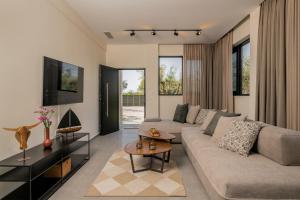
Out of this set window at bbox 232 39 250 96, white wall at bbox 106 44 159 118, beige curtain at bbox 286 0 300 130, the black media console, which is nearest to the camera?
the black media console

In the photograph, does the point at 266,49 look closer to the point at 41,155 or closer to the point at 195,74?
the point at 195,74

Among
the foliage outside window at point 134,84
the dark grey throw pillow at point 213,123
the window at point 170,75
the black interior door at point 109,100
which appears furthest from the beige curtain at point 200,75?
the foliage outside window at point 134,84

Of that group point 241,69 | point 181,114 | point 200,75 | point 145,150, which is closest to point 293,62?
point 241,69

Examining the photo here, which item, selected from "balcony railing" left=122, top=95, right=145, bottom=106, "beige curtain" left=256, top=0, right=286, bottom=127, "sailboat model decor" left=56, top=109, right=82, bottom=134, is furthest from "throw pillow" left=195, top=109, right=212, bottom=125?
"balcony railing" left=122, top=95, right=145, bottom=106

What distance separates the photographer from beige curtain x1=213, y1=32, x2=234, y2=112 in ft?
15.6

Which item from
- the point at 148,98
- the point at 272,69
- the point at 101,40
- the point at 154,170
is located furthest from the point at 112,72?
the point at 272,69

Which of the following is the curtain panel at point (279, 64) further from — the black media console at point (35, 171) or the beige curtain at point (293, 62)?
the black media console at point (35, 171)

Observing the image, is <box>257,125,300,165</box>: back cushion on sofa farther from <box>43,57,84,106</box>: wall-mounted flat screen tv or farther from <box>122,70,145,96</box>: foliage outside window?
<box>122,70,145,96</box>: foliage outside window

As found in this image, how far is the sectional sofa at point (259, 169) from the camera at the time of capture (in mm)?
1557

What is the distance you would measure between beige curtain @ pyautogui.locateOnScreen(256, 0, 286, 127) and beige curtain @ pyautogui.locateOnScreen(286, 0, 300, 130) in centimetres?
9

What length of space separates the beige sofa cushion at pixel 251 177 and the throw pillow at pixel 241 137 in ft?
0.45

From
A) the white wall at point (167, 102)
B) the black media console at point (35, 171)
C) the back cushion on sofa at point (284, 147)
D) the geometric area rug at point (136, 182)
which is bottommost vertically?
the geometric area rug at point (136, 182)

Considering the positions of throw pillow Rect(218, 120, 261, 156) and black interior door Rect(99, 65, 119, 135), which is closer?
throw pillow Rect(218, 120, 261, 156)

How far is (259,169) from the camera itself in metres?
1.78
